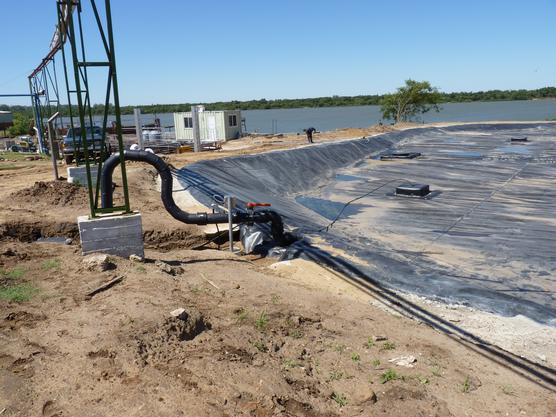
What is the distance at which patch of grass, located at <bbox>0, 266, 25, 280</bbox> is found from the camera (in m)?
7.40

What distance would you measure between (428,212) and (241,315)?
11091mm

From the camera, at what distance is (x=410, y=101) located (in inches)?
2488

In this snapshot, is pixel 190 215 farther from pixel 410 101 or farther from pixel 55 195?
pixel 410 101

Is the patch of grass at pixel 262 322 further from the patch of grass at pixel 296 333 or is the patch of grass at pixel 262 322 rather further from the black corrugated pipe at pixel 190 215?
the black corrugated pipe at pixel 190 215

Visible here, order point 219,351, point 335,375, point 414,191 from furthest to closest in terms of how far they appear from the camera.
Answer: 1. point 414,191
2. point 219,351
3. point 335,375

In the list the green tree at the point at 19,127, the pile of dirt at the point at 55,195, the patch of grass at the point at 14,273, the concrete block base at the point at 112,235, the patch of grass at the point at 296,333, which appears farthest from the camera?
the green tree at the point at 19,127

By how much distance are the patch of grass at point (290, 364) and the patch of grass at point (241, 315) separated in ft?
3.49

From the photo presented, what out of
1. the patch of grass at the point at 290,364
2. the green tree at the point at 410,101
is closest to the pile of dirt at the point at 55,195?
the patch of grass at the point at 290,364

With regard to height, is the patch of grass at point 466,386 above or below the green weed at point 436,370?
below

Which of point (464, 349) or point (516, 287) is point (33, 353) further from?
point (516, 287)

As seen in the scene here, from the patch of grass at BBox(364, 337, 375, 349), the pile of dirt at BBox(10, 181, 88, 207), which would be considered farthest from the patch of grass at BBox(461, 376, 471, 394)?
the pile of dirt at BBox(10, 181, 88, 207)

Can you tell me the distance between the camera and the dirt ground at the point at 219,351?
4.68 meters

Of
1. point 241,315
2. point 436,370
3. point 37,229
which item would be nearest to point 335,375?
point 436,370

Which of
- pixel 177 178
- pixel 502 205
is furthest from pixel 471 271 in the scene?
pixel 177 178
